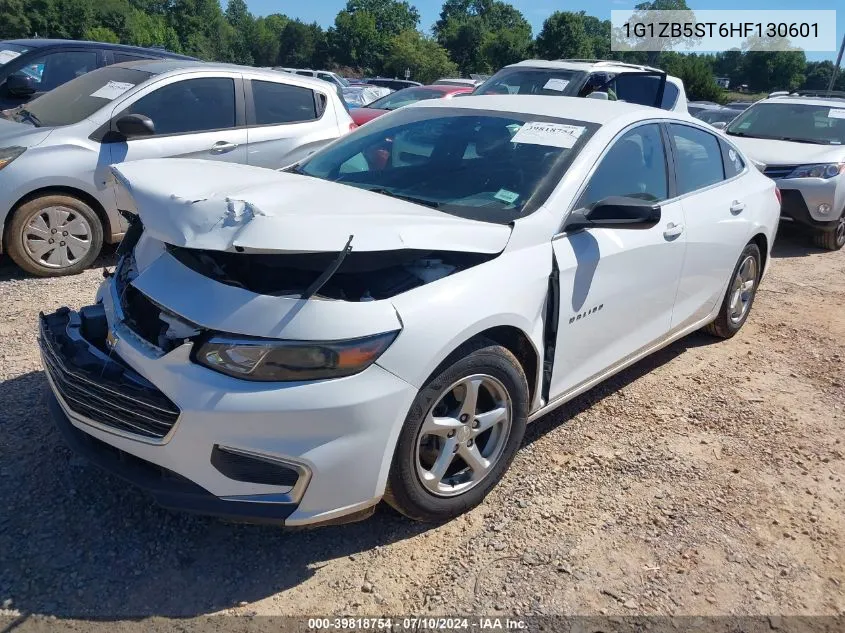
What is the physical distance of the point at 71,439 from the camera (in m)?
2.62

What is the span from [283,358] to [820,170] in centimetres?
759

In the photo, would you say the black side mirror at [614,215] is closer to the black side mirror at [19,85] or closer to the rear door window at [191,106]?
the rear door window at [191,106]

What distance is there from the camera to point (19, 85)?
7.13m

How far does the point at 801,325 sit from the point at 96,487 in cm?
514

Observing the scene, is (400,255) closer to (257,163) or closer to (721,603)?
(721,603)

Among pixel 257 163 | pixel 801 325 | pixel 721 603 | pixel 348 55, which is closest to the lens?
pixel 721 603

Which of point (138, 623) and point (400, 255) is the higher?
point (400, 255)

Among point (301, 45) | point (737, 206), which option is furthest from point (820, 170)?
point (301, 45)

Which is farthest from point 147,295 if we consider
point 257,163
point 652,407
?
point 257,163

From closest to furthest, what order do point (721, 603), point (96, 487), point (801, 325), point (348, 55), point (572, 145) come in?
point (721, 603), point (96, 487), point (572, 145), point (801, 325), point (348, 55)

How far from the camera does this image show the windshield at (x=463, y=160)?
3.16 meters

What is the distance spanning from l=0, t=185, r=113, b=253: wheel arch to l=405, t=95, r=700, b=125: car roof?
297cm

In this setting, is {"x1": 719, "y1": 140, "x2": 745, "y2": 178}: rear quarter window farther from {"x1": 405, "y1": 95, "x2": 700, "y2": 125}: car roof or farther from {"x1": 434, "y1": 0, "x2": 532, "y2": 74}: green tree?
{"x1": 434, "y1": 0, "x2": 532, "y2": 74}: green tree

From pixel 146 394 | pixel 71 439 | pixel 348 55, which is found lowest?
pixel 71 439
